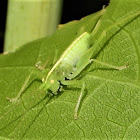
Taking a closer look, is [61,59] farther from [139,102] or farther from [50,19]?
[139,102]

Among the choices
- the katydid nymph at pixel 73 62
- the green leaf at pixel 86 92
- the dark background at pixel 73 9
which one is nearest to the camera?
the green leaf at pixel 86 92

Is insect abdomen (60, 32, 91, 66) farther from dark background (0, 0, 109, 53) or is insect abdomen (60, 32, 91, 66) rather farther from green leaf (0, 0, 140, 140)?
dark background (0, 0, 109, 53)

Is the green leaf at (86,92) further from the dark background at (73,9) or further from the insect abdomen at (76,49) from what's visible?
the dark background at (73,9)

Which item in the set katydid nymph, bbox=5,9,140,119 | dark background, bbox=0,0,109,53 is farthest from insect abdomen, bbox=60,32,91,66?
dark background, bbox=0,0,109,53

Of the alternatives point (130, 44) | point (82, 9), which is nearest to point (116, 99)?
point (130, 44)

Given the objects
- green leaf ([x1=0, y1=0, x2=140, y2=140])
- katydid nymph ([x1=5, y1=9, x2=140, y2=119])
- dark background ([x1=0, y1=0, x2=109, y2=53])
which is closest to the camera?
green leaf ([x1=0, y1=0, x2=140, y2=140])

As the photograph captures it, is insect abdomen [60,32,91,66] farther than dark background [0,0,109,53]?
No

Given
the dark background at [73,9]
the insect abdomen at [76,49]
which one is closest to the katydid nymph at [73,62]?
the insect abdomen at [76,49]

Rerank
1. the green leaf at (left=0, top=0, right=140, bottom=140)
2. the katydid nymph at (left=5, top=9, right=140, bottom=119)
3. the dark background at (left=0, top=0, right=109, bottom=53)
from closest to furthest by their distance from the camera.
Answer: the green leaf at (left=0, top=0, right=140, bottom=140) → the katydid nymph at (left=5, top=9, right=140, bottom=119) → the dark background at (left=0, top=0, right=109, bottom=53)
